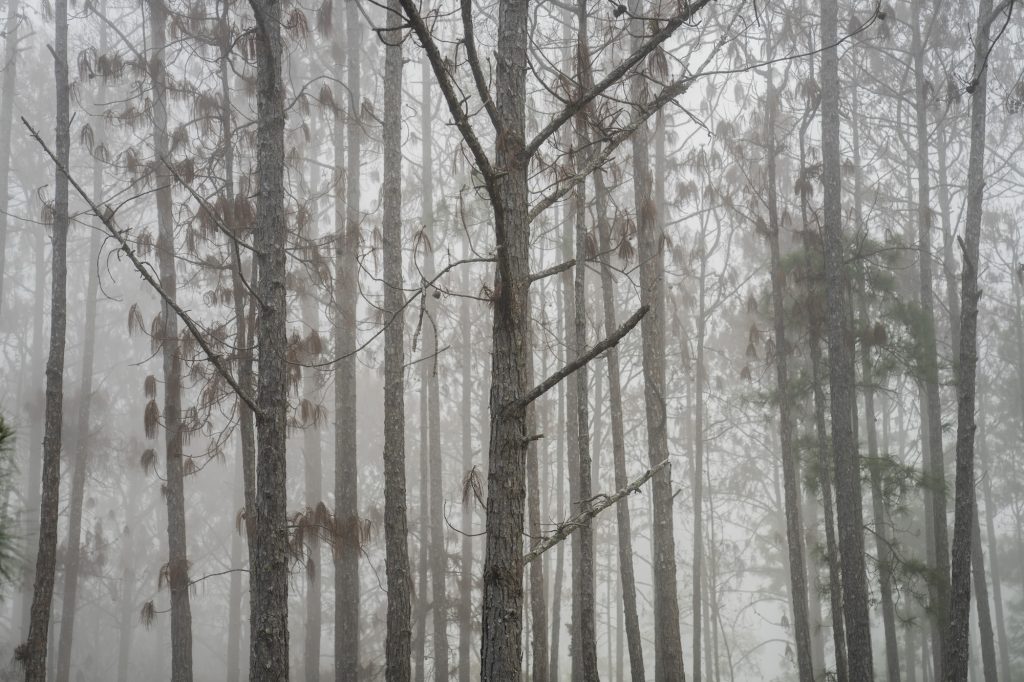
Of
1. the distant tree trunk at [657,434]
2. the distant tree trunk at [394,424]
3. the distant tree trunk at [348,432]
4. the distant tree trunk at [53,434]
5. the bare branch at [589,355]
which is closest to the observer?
the bare branch at [589,355]

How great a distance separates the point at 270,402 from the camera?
5.83 meters

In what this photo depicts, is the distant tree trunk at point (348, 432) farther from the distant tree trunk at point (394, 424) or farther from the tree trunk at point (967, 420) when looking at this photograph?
the tree trunk at point (967, 420)

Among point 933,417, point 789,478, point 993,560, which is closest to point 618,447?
point 789,478

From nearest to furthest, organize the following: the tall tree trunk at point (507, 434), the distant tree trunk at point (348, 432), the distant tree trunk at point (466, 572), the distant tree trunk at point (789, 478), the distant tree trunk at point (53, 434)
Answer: the tall tree trunk at point (507, 434)
the distant tree trunk at point (53, 434)
the distant tree trunk at point (348, 432)
the distant tree trunk at point (789, 478)
the distant tree trunk at point (466, 572)

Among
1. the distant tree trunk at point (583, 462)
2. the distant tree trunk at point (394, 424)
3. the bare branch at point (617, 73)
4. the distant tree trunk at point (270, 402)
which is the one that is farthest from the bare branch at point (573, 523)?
the distant tree trunk at point (583, 462)

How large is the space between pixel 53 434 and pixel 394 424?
3.68 metres

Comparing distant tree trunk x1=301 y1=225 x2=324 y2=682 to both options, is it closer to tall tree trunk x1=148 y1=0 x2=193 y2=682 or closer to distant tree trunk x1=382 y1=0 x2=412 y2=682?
tall tree trunk x1=148 y1=0 x2=193 y2=682

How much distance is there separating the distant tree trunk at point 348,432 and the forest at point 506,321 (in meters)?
0.07

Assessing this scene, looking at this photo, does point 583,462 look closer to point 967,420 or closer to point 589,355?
point 967,420

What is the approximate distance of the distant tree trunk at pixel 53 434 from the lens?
7492mm

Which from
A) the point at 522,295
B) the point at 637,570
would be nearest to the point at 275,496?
the point at 522,295

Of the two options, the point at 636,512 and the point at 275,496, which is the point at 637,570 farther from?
the point at 275,496

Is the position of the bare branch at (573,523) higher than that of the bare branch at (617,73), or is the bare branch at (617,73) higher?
the bare branch at (617,73)

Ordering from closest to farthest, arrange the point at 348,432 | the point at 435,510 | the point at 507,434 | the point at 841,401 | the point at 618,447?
1. the point at 507,434
2. the point at 618,447
3. the point at 841,401
4. the point at 348,432
5. the point at 435,510
